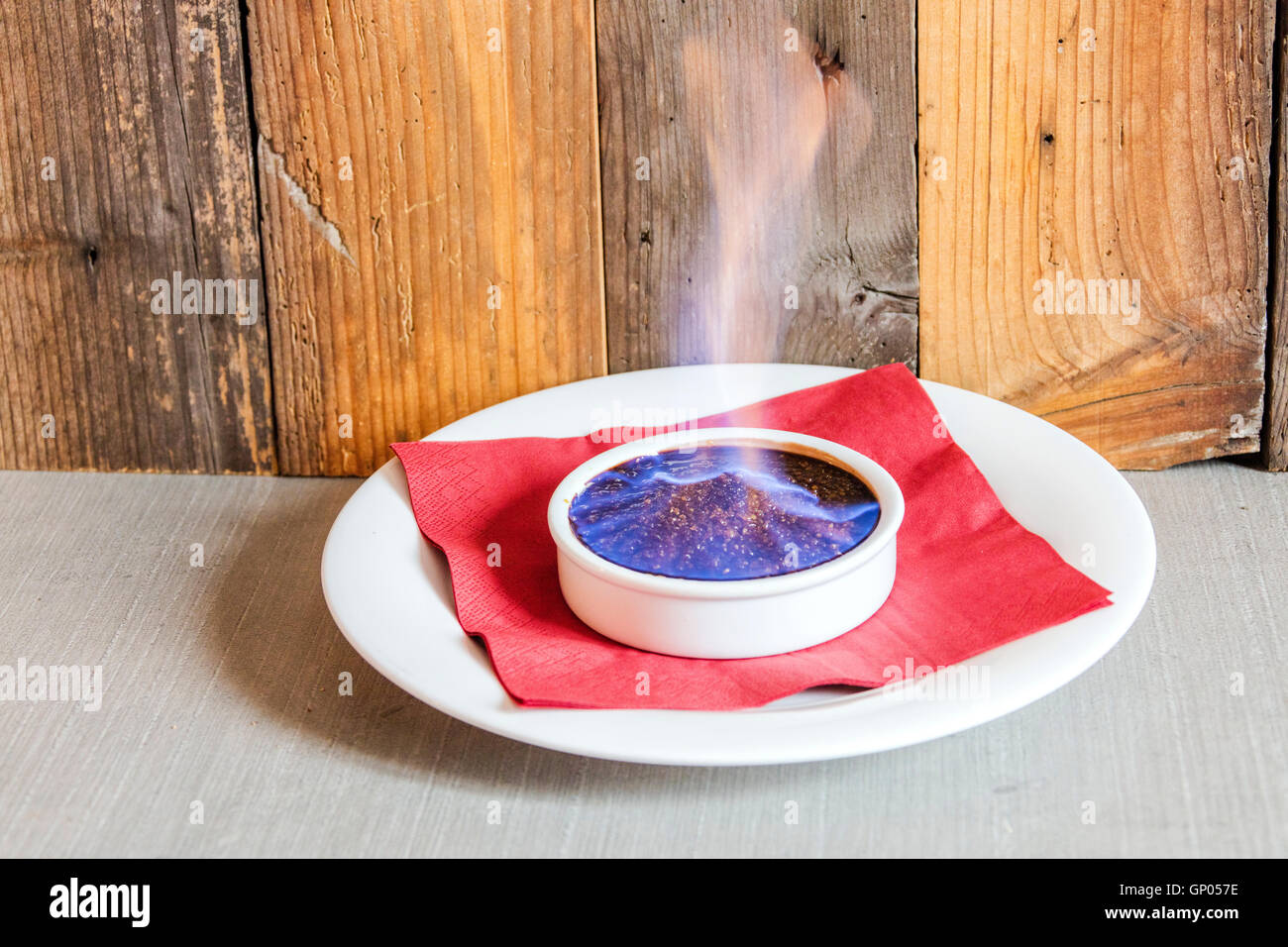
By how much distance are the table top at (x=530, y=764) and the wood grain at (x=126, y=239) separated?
212mm

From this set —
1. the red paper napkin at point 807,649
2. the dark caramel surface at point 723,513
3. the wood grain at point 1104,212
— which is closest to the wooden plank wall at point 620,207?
the wood grain at point 1104,212

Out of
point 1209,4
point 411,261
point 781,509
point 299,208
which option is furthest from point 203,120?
point 1209,4

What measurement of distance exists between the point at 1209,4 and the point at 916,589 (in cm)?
52

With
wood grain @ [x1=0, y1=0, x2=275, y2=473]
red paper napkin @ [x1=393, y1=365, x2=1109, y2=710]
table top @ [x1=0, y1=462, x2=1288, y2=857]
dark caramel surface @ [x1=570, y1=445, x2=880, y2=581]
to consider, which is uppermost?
wood grain @ [x1=0, y1=0, x2=275, y2=473]

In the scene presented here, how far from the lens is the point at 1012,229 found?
110cm

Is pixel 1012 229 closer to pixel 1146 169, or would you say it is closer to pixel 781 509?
pixel 1146 169

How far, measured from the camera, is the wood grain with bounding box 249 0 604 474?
3.55 feet

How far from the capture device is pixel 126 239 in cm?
115

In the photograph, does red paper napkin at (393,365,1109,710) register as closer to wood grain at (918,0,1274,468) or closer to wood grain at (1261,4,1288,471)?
wood grain at (918,0,1274,468)

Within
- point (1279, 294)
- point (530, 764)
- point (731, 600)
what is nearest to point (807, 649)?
point (731, 600)

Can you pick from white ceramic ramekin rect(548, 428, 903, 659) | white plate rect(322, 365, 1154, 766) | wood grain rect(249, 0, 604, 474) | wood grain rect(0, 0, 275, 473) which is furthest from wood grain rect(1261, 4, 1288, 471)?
wood grain rect(0, 0, 275, 473)

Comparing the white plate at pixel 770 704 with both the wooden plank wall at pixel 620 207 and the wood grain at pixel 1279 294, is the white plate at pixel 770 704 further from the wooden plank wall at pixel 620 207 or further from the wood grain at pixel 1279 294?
the wood grain at pixel 1279 294

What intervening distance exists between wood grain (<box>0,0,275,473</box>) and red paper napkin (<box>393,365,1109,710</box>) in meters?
0.27

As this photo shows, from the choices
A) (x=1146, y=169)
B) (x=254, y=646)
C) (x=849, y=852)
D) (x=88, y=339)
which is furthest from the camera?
(x=88, y=339)
